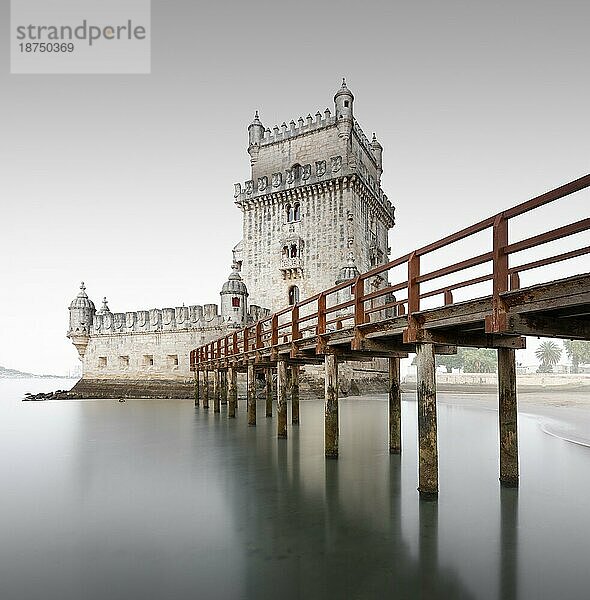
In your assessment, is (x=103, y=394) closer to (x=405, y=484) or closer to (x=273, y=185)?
(x=273, y=185)

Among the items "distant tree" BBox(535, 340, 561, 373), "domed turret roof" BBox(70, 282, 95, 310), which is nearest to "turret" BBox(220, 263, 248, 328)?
"domed turret roof" BBox(70, 282, 95, 310)

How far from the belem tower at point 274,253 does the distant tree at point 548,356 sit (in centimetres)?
6454

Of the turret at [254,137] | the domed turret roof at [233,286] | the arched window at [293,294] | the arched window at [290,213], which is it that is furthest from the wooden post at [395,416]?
the turret at [254,137]

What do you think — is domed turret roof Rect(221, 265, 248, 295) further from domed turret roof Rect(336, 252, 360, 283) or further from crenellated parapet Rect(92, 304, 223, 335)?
domed turret roof Rect(336, 252, 360, 283)

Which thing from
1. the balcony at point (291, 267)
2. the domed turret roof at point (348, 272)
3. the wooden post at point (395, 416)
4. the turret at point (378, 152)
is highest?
the turret at point (378, 152)

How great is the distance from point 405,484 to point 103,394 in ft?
108

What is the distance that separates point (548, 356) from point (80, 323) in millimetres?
79823

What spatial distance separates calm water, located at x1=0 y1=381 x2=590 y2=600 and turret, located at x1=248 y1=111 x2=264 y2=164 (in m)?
30.8

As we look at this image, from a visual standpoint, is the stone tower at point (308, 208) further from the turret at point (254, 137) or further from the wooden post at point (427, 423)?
the wooden post at point (427, 423)

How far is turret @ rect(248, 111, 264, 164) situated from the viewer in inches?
1587

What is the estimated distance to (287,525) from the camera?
21.9ft

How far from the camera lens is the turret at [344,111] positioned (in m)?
36.0

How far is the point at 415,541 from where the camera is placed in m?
6.05

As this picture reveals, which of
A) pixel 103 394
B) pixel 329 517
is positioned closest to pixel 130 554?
pixel 329 517
